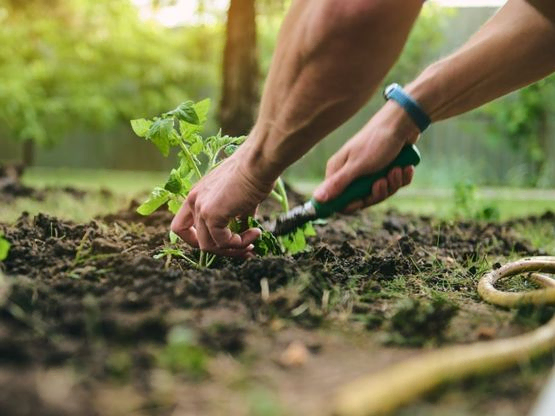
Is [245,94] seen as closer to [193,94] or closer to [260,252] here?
[260,252]

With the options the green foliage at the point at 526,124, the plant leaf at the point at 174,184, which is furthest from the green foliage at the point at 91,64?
the plant leaf at the point at 174,184

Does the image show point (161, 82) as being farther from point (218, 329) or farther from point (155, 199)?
point (218, 329)

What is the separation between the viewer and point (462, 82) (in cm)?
242

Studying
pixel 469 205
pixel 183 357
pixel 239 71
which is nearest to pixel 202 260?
pixel 183 357

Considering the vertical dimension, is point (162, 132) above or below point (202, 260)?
above

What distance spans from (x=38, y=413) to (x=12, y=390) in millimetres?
80

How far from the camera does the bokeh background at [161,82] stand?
12922 millimetres

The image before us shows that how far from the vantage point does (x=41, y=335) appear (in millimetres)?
1470

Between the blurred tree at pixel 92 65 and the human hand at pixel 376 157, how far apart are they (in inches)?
496

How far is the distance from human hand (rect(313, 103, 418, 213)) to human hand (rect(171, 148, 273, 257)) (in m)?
0.26

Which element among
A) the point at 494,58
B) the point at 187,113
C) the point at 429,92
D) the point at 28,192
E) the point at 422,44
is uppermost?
the point at 422,44

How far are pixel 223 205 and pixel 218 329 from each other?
629mm

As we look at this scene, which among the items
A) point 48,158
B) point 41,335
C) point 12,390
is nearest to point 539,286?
point 41,335

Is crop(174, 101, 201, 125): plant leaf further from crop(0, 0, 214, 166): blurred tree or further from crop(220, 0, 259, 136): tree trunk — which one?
crop(0, 0, 214, 166): blurred tree
